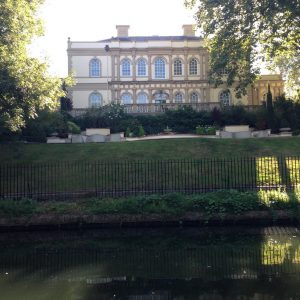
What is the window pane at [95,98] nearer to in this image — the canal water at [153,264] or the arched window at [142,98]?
the arched window at [142,98]

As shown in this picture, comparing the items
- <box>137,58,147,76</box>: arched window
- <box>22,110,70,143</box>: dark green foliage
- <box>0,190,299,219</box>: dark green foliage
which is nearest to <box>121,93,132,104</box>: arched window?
<box>137,58,147,76</box>: arched window

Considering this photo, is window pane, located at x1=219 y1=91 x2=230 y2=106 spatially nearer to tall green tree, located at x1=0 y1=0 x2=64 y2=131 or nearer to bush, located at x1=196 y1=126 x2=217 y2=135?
bush, located at x1=196 y1=126 x2=217 y2=135

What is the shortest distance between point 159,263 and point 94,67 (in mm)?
45760

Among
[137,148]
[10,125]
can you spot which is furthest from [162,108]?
[10,125]

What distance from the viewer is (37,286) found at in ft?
27.7

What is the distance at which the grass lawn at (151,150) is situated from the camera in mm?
22703

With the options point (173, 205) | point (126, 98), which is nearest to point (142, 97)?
point (126, 98)

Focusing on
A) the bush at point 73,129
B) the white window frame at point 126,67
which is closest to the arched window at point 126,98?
the white window frame at point 126,67

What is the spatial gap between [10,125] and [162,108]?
25.5m

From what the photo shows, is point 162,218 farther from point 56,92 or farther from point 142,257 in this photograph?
point 56,92

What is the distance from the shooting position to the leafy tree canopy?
24.5m

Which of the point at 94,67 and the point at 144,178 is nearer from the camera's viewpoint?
the point at 144,178

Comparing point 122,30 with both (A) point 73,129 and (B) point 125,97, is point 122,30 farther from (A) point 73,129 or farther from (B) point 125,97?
(A) point 73,129

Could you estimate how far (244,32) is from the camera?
84.8ft
